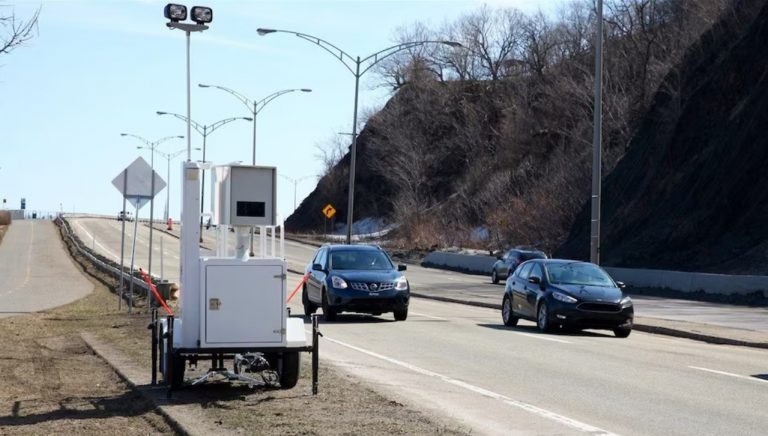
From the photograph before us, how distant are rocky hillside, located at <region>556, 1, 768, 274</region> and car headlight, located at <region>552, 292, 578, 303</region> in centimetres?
1976

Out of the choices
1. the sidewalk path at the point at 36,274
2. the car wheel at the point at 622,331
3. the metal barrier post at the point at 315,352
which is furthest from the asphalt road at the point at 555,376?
the sidewalk path at the point at 36,274

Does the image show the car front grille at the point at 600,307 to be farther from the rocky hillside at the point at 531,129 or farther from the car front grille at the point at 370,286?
the rocky hillside at the point at 531,129

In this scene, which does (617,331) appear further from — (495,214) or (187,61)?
(495,214)

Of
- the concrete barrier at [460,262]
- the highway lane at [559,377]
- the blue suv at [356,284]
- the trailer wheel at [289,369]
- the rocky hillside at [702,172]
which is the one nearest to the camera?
the highway lane at [559,377]

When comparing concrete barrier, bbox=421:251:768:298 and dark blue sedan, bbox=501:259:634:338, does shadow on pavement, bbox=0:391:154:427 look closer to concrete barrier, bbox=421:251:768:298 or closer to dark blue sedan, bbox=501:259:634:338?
dark blue sedan, bbox=501:259:634:338

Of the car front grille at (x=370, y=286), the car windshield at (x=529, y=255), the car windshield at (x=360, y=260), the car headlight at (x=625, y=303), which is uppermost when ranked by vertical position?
the car windshield at (x=360, y=260)

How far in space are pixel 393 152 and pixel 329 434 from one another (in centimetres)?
9461

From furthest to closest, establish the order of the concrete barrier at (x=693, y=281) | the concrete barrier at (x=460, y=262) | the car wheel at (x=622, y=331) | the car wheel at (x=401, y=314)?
the concrete barrier at (x=460, y=262), the concrete barrier at (x=693, y=281), the car wheel at (x=401, y=314), the car wheel at (x=622, y=331)

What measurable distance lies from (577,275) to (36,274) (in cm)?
3719

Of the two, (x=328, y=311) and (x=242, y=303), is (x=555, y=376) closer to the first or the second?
(x=242, y=303)

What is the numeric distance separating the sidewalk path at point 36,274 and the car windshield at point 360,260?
27.8 feet

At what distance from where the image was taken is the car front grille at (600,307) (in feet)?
74.0

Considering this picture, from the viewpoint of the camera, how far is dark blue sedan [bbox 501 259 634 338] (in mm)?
22594

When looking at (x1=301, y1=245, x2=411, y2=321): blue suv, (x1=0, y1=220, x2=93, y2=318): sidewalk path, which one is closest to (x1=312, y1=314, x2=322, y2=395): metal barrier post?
(x1=301, y1=245, x2=411, y2=321): blue suv
